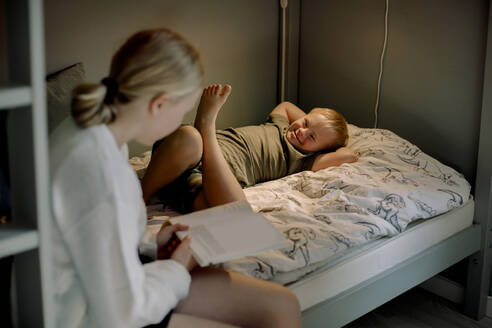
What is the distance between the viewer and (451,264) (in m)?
1.90

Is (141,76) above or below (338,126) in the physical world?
above

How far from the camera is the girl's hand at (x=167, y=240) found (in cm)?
126

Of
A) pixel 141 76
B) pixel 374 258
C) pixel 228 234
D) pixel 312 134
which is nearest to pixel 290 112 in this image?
pixel 312 134

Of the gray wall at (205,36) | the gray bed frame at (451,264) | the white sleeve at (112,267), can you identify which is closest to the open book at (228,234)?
the white sleeve at (112,267)

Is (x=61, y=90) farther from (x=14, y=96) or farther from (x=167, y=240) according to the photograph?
(x=14, y=96)

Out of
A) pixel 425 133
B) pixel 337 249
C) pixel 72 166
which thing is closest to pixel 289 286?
pixel 337 249

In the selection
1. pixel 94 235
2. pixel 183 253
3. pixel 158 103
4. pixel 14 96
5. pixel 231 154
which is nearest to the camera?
pixel 14 96

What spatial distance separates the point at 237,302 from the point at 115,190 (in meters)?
0.42

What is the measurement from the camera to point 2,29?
5.64 feet

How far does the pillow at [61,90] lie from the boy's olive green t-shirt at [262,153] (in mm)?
543

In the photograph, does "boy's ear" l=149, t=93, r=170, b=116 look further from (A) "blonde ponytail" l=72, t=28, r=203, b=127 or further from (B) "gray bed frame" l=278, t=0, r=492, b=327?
(B) "gray bed frame" l=278, t=0, r=492, b=327

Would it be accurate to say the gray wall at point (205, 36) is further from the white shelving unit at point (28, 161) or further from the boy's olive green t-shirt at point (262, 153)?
the white shelving unit at point (28, 161)

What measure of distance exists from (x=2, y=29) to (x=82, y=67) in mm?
325

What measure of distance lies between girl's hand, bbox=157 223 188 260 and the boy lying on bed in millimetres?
404
